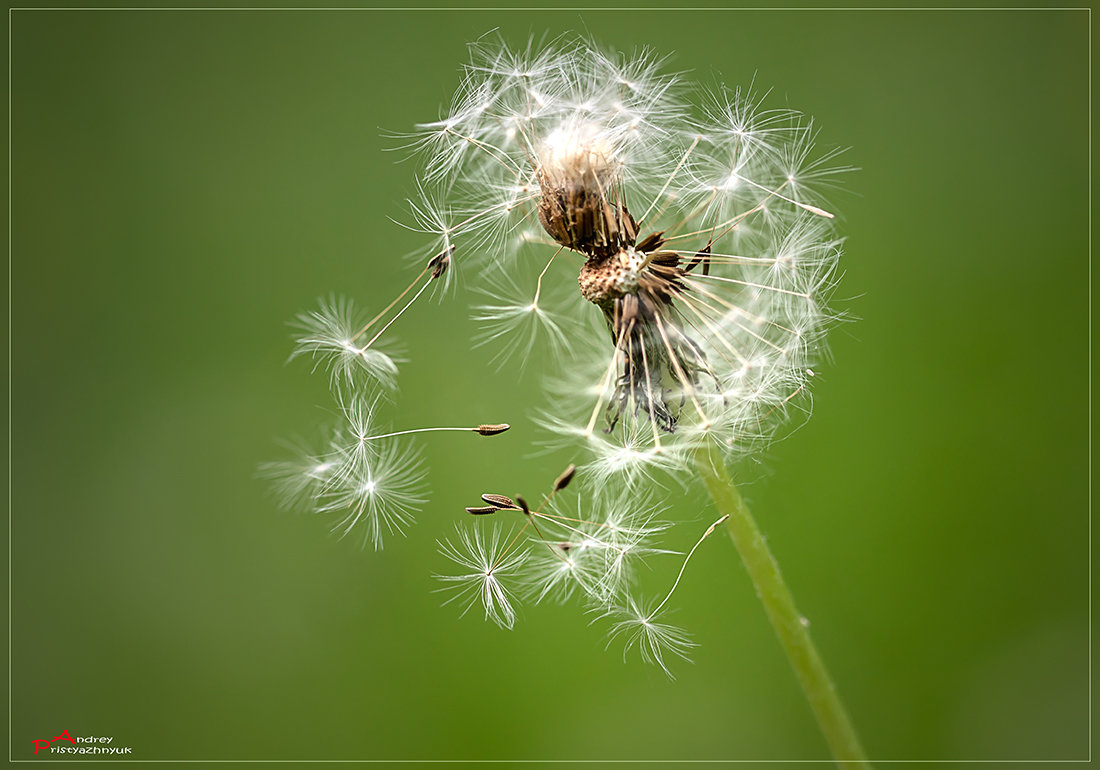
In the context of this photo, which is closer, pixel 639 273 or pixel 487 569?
pixel 639 273

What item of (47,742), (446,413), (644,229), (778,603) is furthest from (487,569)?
(47,742)

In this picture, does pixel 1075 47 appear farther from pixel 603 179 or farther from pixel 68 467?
pixel 68 467

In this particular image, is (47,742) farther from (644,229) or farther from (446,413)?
(644,229)

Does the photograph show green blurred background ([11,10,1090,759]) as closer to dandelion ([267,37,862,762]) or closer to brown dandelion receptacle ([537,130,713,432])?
dandelion ([267,37,862,762])

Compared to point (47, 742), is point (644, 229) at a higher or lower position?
higher

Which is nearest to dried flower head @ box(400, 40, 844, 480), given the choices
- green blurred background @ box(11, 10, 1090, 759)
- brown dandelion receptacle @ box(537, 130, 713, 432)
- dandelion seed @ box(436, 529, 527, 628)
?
brown dandelion receptacle @ box(537, 130, 713, 432)

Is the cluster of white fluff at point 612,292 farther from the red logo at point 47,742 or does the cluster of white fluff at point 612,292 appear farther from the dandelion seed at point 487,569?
the red logo at point 47,742

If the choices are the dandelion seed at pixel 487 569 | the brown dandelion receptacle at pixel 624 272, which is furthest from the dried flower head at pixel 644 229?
the dandelion seed at pixel 487 569
